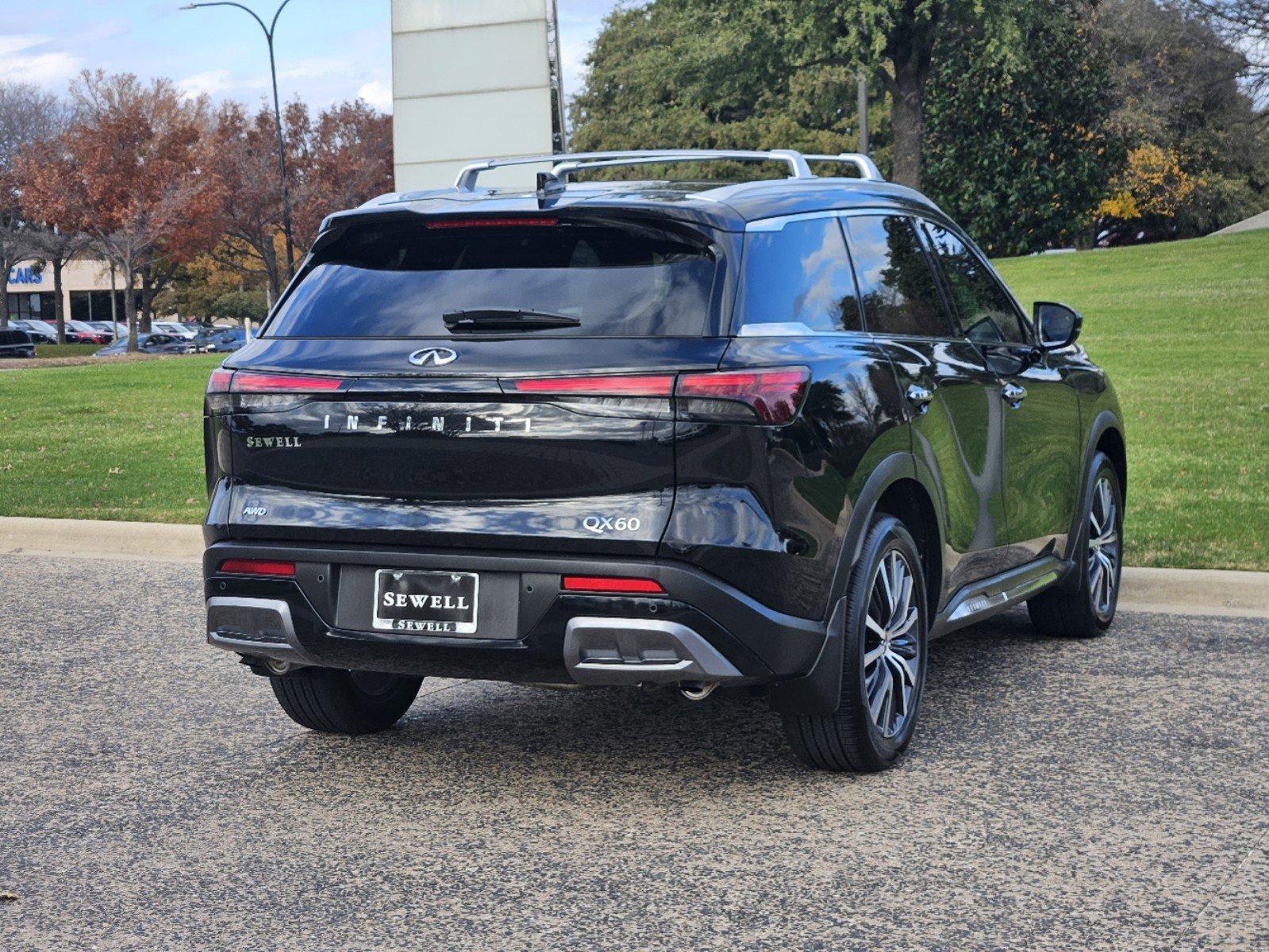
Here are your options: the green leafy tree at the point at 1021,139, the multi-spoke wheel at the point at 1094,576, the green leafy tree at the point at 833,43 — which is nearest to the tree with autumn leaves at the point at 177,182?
the green leafy tree at the point at 833,43

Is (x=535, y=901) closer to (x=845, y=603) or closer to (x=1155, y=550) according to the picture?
(x=845, y=603)

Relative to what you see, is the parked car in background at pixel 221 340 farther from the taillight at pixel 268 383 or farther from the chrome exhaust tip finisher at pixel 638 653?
the chrome exhaust tip finisher at pixel 638 653

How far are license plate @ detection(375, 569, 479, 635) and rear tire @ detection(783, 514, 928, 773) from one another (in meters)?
1.09

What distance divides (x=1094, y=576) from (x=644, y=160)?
2964 mm

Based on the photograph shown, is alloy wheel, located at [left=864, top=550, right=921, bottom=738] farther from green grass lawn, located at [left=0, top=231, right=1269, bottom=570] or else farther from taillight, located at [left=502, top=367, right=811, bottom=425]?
green grass lawn, located at [left=0, top=231, right=1269, bottom=570]

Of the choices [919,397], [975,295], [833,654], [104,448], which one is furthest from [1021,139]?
[833,654]

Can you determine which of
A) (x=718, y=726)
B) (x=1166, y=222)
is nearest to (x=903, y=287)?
(x=718, y=726)

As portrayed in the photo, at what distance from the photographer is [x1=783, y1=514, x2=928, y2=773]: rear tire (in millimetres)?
4816

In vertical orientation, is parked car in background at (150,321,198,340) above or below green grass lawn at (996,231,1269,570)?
below

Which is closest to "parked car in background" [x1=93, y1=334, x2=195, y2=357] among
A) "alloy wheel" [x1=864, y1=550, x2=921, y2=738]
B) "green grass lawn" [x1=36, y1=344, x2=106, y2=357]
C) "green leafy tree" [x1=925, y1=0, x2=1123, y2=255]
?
"green grass lawn" [x1=36, y1=344, x2=106, y2=357]

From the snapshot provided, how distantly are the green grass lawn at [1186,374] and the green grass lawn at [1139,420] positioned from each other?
0.03 meters

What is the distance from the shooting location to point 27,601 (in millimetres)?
8602

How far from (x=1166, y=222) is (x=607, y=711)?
188 ft

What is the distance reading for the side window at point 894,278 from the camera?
17.7 ft
